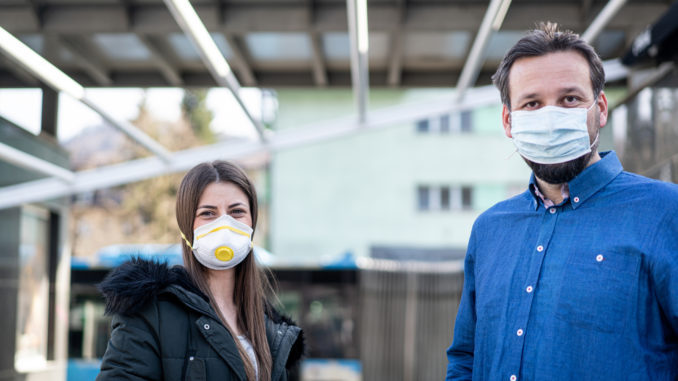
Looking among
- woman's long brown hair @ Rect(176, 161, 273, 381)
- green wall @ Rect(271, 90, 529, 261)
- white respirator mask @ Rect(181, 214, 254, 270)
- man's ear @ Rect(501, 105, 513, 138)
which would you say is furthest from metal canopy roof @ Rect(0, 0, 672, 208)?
green wall @ Rect(271, 90, 529, 261)

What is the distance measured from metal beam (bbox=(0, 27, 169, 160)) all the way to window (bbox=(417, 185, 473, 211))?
19.0 metres

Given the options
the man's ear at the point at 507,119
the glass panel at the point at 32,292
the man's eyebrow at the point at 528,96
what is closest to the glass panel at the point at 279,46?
the glass panel at the point at 32,292

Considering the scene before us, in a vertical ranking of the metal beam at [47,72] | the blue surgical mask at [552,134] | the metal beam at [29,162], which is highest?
the metal beam at [47,72]

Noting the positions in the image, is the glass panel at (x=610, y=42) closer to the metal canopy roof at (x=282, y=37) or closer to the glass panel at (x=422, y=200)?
the metal canopy roof at (x=282, y=37)

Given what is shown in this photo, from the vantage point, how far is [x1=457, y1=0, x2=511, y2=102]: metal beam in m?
6.18

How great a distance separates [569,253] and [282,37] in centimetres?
695

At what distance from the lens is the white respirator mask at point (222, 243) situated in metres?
2.97

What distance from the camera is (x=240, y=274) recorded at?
10.5 ft

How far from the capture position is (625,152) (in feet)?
23.9

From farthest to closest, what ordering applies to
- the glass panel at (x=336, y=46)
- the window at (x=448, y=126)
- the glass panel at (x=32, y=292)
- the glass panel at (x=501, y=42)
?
the window at (x=448, y=126) < the glass panel at (x=32, y=292) < the glass panel at (x=336, y=46) < the glass panel at (x=501, y=42)

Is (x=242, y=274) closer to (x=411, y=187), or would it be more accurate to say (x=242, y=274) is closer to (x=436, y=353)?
(x=436, y=353)

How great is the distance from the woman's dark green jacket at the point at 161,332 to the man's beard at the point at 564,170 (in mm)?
1246

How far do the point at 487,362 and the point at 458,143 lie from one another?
24583 mm

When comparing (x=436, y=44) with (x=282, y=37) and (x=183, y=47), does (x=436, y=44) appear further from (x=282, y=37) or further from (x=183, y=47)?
(x=183, y=47)
